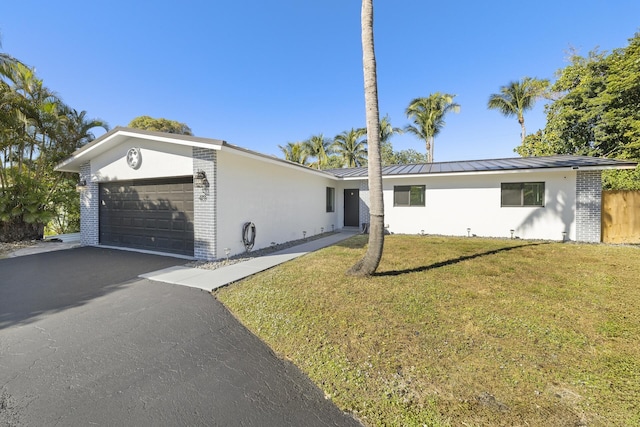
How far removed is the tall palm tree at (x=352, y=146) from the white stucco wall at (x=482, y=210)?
15.1 m

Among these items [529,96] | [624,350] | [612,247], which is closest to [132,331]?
[624,350]

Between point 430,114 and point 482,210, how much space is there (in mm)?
14783

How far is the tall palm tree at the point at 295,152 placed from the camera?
86.8 feet

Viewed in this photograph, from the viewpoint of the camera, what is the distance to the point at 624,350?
9.16ft

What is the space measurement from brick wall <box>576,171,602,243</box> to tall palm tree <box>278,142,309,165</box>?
21113mm

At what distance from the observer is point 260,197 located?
28.5 ft

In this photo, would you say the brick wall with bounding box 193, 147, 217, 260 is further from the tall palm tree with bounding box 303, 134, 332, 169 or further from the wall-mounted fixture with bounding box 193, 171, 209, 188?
the tall palm tree with bounding box 303, 134, 332, 169

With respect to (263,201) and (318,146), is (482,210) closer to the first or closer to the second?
(263,201)

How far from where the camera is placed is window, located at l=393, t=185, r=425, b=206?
39.8 feet

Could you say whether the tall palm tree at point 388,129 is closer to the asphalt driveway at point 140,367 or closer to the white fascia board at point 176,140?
the white fascia board at point 176,140

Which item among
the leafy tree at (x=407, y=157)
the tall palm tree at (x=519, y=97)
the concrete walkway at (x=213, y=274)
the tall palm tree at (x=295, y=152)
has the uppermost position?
the tall palm tree at (x=519, y=97)

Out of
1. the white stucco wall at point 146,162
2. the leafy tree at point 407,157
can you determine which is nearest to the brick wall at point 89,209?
the white stucco wall at point 146,162

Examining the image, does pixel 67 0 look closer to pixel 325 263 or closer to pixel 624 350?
pixel 325 263

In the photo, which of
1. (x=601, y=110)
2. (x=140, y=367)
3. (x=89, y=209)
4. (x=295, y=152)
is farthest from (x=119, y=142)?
(x=601, y=110)
